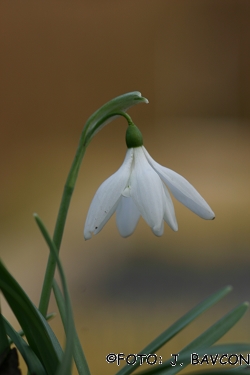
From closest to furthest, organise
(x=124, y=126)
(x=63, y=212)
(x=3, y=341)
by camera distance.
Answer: (x=3, y=341) < (x=63, y=212) < (x=124, y=126)

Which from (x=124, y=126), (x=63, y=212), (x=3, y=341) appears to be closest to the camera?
(x=3, y=341)

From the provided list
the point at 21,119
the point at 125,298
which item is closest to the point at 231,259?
the point at 125,298

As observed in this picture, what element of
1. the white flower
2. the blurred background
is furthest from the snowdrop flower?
the blurred background

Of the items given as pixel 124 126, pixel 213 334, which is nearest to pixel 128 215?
pixel 213 334

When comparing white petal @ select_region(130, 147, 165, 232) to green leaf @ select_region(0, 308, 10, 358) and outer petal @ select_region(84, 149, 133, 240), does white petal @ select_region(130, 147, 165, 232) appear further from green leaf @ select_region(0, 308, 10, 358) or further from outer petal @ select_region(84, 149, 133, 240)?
green leaf @ select_region(0, 308, 10, 358)

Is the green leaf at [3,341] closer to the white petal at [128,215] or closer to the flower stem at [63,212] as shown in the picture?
the flower stem at [63,212]

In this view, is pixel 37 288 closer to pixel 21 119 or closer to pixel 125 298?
pixel 125 298

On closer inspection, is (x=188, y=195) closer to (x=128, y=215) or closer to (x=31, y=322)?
(x=128, y=215)
